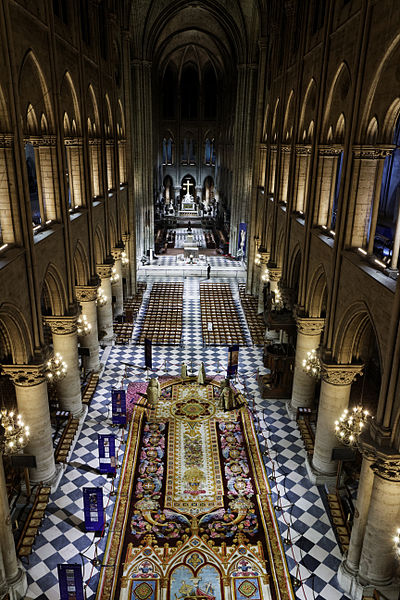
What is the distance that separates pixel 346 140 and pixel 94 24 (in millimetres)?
13245

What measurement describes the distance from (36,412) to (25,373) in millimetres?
1438

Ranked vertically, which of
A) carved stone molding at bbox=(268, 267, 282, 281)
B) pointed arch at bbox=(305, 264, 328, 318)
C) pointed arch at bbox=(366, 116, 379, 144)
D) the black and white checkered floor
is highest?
pointed arch at bbox=(366, 116, 379, 144)

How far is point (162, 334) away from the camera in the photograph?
82.5 ft

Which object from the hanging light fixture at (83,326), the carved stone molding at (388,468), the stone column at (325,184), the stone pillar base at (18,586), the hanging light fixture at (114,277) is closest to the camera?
the carved stone molding at (388,468)

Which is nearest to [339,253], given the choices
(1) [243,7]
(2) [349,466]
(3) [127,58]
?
(2) [349,466]

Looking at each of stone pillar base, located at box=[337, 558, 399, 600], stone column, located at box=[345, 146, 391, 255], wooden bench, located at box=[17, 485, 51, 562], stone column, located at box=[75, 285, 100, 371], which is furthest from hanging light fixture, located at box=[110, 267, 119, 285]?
stone pillar base, located at box=[337, 558, 399, 600]

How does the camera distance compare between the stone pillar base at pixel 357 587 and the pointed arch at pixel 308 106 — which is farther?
the pointed arch at pixel 308 106

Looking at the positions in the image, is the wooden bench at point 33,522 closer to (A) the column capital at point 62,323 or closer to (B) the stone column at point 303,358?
(A) the column capital at point 62,323

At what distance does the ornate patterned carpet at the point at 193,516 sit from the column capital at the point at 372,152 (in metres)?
9.75

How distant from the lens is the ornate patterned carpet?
11.0 m

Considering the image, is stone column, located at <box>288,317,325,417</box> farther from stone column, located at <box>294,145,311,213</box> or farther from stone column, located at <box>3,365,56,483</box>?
stone column, located at <box>3,365,56,483</box>

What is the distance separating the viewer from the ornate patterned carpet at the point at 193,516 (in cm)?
1103

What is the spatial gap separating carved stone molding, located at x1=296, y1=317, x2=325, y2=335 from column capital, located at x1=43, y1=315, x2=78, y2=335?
7.73 metres

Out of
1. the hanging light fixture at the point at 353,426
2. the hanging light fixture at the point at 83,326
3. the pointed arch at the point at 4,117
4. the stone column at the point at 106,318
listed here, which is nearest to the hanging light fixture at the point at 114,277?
the stone column at the point at 106,318
